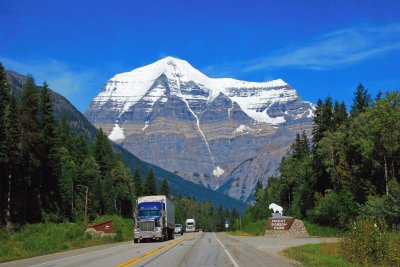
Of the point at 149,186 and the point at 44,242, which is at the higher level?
the point at 149,186

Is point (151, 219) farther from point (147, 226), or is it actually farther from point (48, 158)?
point (48, 158)

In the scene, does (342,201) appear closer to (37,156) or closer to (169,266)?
(37,156)

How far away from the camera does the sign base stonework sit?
2744 inches

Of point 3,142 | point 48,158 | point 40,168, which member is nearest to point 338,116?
point 48,158

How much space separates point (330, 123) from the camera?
85.2 m

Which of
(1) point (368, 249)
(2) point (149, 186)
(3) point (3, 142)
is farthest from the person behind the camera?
(2) point (149, 186)

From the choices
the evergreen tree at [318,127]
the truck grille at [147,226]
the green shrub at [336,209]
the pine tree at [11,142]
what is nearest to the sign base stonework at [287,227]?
the green shrub at [336,209]

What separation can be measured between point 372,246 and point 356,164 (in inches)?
1823

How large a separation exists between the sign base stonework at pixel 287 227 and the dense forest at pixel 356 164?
3.66 meters

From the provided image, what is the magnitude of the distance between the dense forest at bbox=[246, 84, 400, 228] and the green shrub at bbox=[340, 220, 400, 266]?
19.7 metres

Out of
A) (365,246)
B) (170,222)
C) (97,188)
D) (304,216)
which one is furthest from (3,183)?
(365,246)

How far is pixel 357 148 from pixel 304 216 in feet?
92.7

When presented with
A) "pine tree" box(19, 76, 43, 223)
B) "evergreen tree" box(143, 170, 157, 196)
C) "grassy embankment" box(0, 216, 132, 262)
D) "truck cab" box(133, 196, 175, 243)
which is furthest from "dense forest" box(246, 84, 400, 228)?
"evergreen tree" box(143, 170, 157, 196)

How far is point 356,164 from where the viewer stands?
220ft
